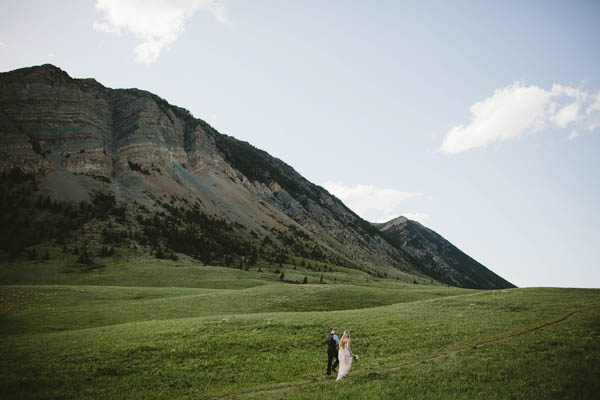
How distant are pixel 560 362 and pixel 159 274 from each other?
70.0 metres

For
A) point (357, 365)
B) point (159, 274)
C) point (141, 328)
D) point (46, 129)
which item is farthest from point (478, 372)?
point (46, 129)

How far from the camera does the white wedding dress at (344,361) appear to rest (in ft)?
54.7

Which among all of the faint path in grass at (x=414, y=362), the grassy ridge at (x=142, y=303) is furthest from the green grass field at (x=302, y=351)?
the grassy ridge at (x=142, y=303)

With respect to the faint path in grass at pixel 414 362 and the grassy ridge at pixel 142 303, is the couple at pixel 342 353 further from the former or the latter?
the grassy ridge at pixel 142 303

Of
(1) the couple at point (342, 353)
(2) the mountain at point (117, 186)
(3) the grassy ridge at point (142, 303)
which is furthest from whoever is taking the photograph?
(2) the mountain at point (117, 186)

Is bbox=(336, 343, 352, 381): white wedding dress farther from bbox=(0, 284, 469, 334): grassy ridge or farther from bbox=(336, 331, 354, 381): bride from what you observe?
bbox=(0, 284, 469, 334): grassy ridge

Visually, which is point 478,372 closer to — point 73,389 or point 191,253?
point 73,389

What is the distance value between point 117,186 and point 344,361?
14247 cm

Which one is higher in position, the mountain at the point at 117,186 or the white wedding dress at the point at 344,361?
the mountain at the point at 117,186

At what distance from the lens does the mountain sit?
98.3 meters

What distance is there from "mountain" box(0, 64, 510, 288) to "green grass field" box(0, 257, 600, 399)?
6499cm

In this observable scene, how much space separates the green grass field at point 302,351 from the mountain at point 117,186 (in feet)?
213

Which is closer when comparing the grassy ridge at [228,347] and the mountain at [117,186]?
the grassy ridge at [228,347]

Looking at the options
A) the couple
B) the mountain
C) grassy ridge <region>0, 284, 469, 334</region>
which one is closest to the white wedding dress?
the couple
